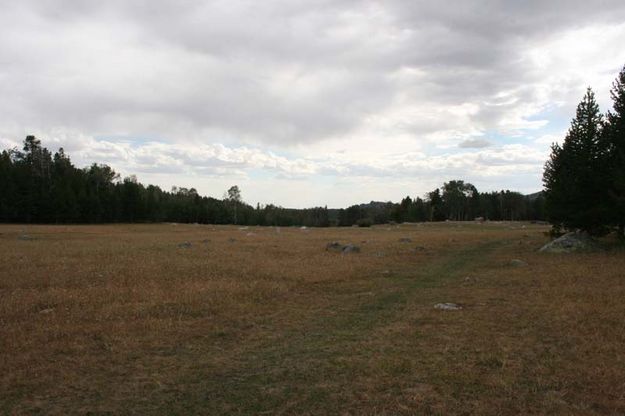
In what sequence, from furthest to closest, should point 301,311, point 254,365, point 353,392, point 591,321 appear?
point 301,311
point 591,321
point 254,365
point 353,392

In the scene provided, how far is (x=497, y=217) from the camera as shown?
162m

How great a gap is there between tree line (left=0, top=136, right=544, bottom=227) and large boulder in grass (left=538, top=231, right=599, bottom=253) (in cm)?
2233

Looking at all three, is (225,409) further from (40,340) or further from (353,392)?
(40,340)

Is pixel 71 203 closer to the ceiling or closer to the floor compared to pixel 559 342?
closer to the ceiling

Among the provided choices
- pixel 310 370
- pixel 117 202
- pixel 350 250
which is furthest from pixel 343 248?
pixel 117 202

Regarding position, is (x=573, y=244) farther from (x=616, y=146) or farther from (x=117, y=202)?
(x=117, y=202)

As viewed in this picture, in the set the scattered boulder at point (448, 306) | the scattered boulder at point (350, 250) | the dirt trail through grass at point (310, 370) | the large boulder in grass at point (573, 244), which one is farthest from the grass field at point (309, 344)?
the scattered boulder at point (350, 250)

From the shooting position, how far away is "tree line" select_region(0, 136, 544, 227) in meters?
95.3

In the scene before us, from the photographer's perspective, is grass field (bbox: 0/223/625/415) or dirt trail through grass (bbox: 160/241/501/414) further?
grass field (bbox: 0/223/625/415)

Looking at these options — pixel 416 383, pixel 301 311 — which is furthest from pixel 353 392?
pixel 301 311

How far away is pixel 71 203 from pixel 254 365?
101m

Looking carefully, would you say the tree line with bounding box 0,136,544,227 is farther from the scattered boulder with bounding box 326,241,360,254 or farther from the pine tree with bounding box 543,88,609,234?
the scattered boulder with bounding box 326,241,360,254

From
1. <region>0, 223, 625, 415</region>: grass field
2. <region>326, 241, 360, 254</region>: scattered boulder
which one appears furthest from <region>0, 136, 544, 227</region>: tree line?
<region>0, 223, 625, 415</region>: grass field

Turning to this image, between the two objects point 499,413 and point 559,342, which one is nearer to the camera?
point 499,413
